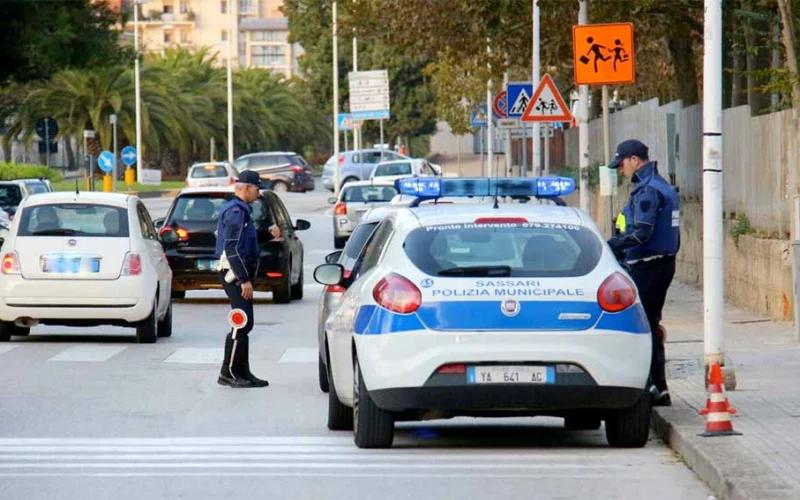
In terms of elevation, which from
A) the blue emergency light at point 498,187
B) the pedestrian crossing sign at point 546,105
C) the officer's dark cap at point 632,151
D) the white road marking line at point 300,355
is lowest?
the white road marking line at point 300,355

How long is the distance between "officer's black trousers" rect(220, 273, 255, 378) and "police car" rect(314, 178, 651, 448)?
13.3 feet

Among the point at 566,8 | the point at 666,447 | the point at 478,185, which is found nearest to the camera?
the point at 666,447

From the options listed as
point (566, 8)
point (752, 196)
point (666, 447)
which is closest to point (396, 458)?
point (666, 447)

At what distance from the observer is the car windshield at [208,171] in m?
68.3

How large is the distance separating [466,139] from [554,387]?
4319 inches

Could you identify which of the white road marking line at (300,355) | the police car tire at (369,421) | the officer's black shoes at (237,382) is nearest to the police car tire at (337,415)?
the police car tire at (369,421)

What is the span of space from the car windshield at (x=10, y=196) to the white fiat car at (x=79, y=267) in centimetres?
1929

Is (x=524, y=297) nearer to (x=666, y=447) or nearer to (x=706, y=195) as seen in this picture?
(x=666, y=447)

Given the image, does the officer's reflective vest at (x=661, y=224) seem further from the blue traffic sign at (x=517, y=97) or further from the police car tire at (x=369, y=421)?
the blue traffic sign at (x=517, y=97)

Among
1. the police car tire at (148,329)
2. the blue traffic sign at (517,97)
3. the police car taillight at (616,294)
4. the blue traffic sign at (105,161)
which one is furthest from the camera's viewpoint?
the blue traffic sign at (105,161)

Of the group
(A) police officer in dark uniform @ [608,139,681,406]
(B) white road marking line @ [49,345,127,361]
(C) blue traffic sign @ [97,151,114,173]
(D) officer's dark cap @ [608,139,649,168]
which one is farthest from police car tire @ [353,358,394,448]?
(C) blue traffic sign @ [97,151,114,173]

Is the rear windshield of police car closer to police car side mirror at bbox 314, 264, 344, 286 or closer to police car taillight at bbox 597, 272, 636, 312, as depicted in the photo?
police car taillight at bbox 597, 272, 636, 312

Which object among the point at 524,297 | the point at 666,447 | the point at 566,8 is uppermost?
the point at 566,8

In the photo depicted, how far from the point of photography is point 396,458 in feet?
37.0
